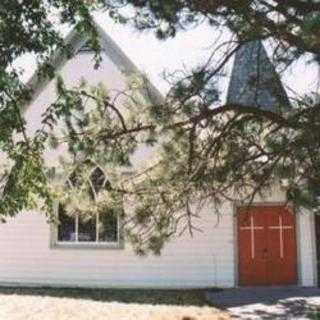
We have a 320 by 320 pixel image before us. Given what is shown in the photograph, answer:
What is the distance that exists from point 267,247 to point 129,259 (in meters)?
3.77

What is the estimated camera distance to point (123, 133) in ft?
40.7

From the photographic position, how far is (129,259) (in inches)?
875

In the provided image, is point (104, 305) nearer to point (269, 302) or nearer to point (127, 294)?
point (127, 294)

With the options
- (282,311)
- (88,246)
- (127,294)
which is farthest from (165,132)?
(88,246)

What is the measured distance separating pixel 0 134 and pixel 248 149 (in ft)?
12.8

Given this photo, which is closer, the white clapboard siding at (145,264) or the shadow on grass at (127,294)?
the shadow on grass at (127,294)

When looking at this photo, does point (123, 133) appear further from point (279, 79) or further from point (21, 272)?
point (21, 272)

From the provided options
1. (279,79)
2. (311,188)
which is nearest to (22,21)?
(279,79)

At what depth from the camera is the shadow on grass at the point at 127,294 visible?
760 inches

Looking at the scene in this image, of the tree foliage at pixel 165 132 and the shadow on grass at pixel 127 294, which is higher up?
the tree foliage at pixel 165 132

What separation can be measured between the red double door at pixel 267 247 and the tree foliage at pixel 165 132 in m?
9.17

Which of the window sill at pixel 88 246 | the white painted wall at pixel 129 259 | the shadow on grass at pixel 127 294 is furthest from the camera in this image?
the window sill at pixel 88 246

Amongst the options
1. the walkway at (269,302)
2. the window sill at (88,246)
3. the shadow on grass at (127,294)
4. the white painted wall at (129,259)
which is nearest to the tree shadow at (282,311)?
the walkway at (269,302)

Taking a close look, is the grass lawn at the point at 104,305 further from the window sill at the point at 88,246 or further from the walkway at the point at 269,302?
the window sill at the point at 88,246
